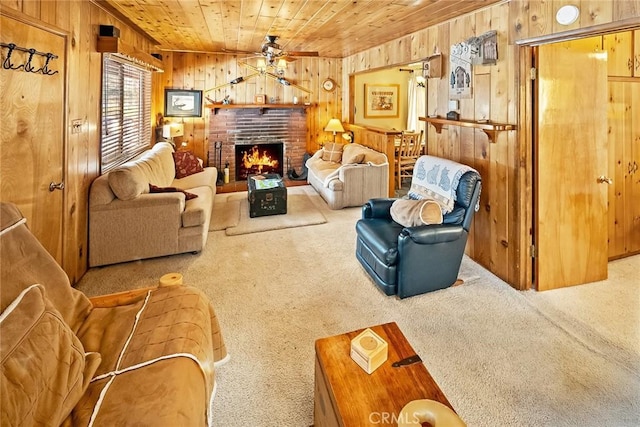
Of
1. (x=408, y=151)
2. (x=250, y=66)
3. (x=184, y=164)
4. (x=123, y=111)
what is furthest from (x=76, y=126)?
(x=408, y=151)

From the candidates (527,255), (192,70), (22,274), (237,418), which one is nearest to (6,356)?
(22,274)

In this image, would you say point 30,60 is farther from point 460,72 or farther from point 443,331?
point 460,72

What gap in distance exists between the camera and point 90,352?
1.49m

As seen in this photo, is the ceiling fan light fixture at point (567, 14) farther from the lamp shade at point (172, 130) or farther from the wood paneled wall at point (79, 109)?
the lamp shade at point (172, 130)

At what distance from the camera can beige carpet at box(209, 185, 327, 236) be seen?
450cm

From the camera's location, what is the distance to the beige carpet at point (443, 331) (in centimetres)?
181

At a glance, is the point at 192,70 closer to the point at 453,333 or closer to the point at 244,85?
the point at 244,85

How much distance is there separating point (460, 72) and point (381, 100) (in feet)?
15.7

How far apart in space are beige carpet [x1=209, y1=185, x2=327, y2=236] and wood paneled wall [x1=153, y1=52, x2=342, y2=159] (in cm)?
179

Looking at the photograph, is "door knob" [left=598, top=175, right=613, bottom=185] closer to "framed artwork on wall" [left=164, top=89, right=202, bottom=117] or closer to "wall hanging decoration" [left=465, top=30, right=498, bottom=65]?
"wall hanging decoration" [left=465, top=30, right=498, bottom=65]

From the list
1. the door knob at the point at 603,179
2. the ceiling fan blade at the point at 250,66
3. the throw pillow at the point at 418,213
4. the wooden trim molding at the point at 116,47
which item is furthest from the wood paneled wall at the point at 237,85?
the door knob at the point at 603,179

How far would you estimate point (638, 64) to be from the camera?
331 cm

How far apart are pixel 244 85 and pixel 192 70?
97 centimetres

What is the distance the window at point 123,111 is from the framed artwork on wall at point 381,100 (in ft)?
14.5
